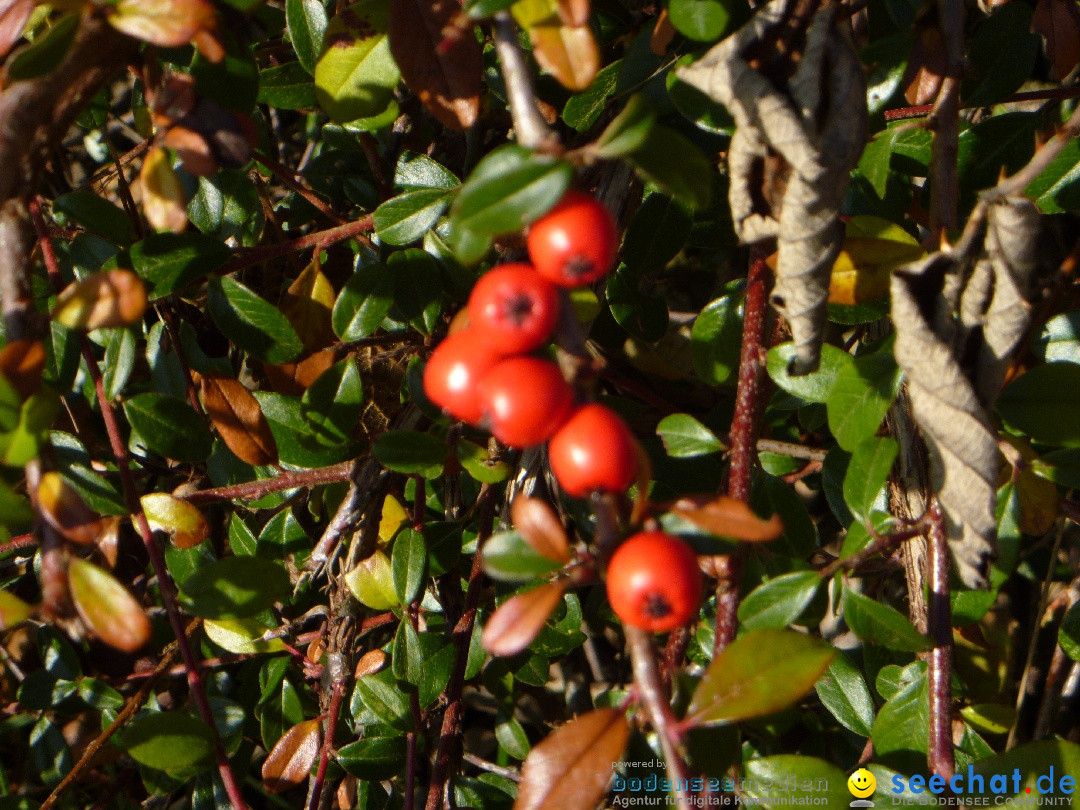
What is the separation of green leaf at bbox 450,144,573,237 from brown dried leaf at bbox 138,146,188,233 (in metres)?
0.51

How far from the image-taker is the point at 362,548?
2.10 m

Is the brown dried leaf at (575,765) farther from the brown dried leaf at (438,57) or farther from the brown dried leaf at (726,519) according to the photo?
the brown dried leaf at (438,57)

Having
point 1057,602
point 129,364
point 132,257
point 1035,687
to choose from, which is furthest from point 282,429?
point 1035,687

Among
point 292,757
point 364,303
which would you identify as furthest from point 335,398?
point 292,757

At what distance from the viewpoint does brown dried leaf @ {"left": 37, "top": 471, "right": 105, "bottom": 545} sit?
121 centimetres

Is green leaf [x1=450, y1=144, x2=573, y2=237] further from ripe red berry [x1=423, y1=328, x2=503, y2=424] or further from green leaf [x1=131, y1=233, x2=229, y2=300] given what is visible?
green leaf [x1=131, y1=233, x2=229, y2=300]

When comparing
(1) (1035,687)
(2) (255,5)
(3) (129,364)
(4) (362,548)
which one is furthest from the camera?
(1) (1035,687)

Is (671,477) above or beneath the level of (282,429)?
beneath

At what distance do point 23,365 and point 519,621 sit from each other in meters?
Result: 0.79

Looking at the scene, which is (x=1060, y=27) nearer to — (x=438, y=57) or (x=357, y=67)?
(x=438, y=57)

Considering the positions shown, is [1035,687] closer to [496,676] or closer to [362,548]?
[496,676]

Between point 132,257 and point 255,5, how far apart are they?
0.61 metres

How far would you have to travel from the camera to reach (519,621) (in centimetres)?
122

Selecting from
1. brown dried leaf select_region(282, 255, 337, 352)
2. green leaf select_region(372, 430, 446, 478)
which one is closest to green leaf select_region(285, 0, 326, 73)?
brown dried leaf select_region(282, 255, 337, 352)
